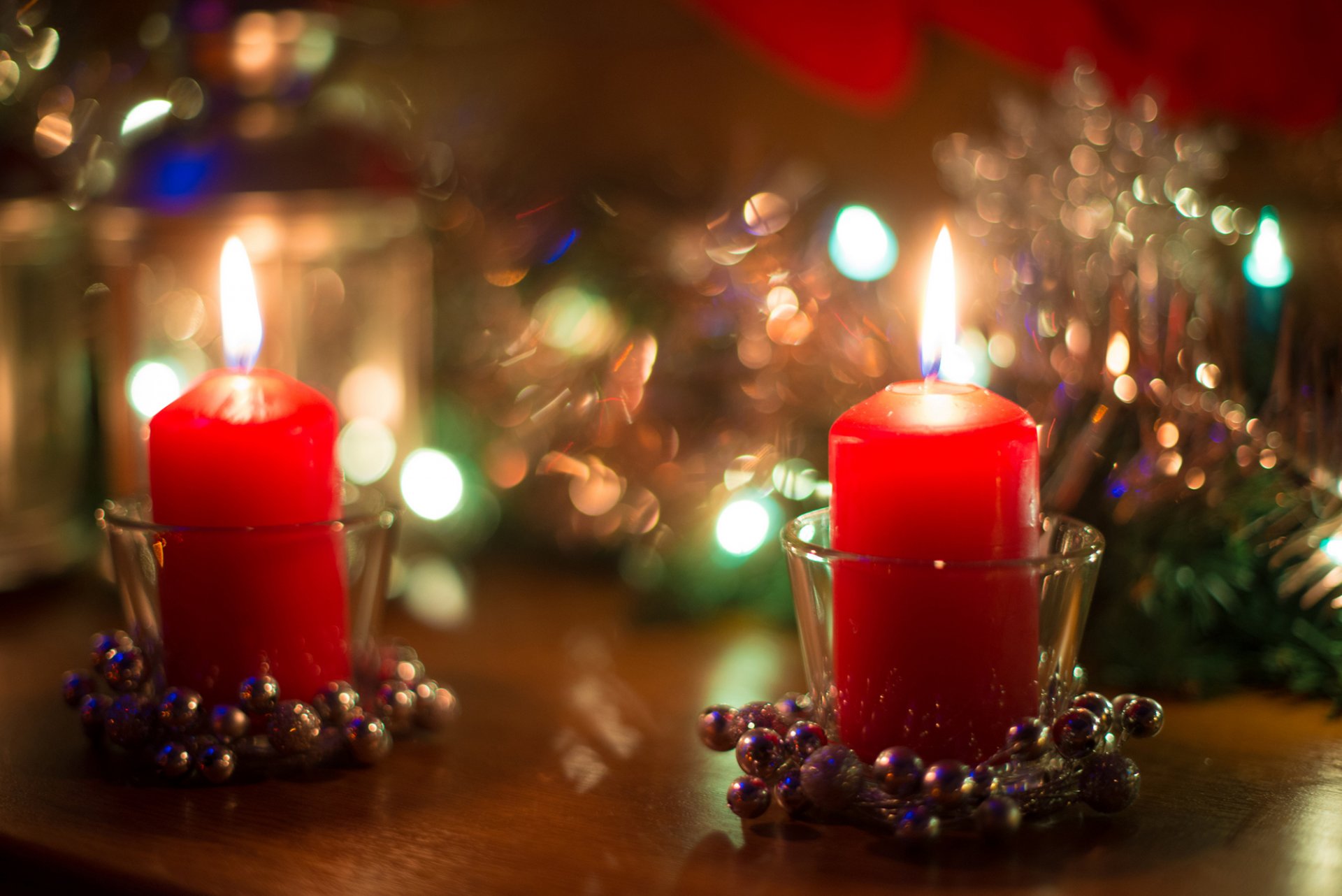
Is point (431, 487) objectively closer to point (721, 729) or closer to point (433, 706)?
point (433, 706)

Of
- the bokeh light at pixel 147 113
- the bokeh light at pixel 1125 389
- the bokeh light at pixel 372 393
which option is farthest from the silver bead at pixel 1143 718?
the bokeh light at pixel 147 113

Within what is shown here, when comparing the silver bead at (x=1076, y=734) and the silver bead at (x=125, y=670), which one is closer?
the silver bead at (x=1076, y=734)

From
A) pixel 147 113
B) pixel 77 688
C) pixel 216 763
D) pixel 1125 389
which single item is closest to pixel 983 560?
pixel 1125 389

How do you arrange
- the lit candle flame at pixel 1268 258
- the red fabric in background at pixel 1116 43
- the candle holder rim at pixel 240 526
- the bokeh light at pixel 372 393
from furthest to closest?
the bokeh light at pixel 372 393
the red fabric in background at pixel 1116 43
the lit candle flame at pixel 1268 258
the candle holder rim at pixel 240 526

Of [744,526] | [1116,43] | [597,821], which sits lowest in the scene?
[597,821]

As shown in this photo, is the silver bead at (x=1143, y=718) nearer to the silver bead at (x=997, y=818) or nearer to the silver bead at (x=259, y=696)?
the silver bead at (x=997, y=818)

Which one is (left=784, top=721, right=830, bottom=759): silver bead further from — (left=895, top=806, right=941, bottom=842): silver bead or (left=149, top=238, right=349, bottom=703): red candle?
(left=149, top=238, right=349, bottom=703): red candle
